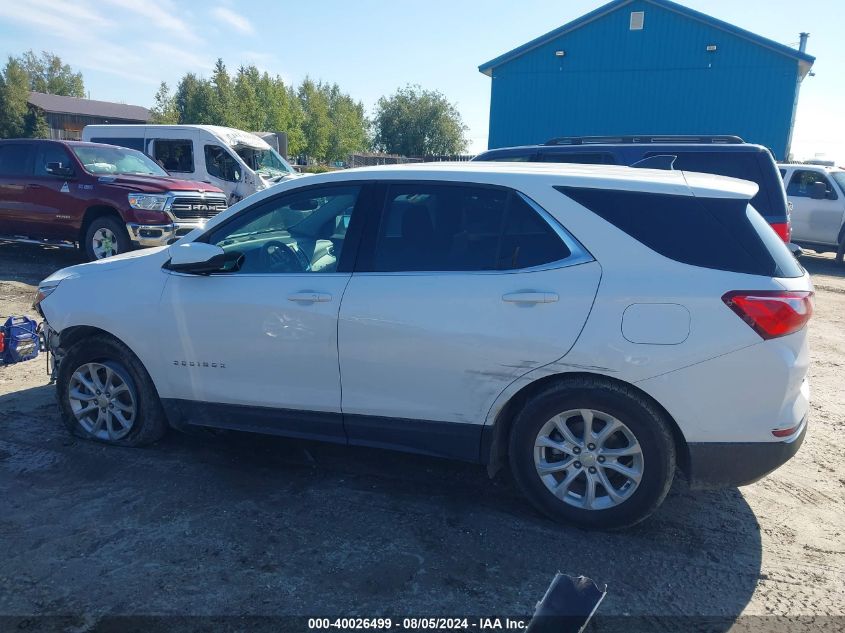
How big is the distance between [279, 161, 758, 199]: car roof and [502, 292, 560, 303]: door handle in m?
0.61

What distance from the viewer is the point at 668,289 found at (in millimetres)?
2896

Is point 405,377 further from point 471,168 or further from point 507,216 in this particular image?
point 471,168

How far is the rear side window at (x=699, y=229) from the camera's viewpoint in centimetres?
292

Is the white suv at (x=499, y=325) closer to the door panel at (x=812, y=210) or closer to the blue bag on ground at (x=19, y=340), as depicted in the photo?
the blue bag on ground at (x=19, y=340)

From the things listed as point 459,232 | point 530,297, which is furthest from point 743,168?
point 530,297

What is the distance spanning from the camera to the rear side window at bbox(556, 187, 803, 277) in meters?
2.92

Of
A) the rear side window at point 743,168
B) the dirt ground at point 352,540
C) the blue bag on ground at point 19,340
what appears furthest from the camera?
the rear side window at point 743,168

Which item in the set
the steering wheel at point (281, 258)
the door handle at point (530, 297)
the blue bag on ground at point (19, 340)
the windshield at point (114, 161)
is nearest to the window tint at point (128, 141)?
the windshield at point (114, 161)

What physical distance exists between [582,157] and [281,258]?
598cm

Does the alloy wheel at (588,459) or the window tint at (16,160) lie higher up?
the window tint at (16,160)

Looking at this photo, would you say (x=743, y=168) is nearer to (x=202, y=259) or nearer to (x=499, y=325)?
(x=499, y=325)

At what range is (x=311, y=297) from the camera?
3414 millimetres

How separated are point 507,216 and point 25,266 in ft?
33.1

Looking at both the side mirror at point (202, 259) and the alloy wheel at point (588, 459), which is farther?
the side mirror at point (202, 259)
